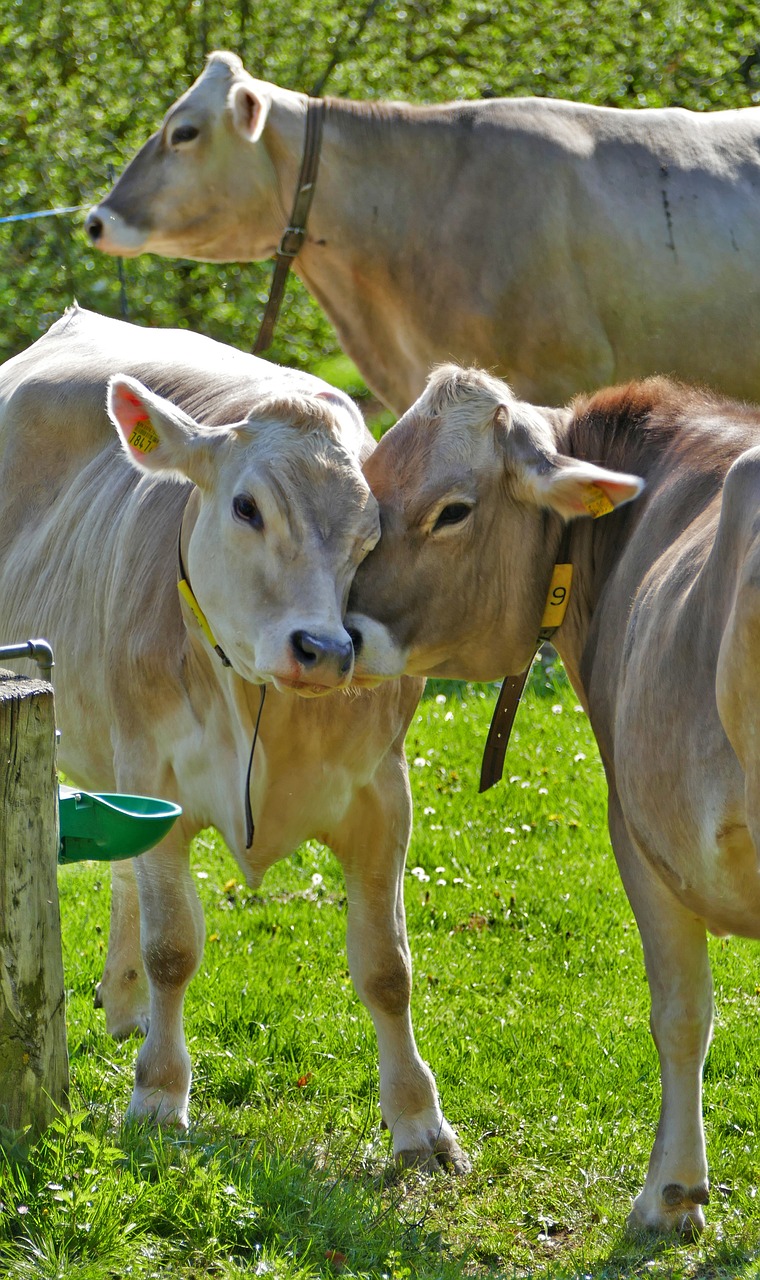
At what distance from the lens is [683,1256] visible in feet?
12.5

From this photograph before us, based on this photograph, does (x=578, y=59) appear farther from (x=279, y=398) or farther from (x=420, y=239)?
(x=279, y=398)

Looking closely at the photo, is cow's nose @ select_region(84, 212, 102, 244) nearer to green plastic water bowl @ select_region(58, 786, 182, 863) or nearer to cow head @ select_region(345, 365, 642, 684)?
cow head @ select_region(345, 365, 642, 684)

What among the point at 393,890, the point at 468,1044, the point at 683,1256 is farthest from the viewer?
the point at 468,1044

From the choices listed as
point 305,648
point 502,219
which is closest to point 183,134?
point 502,219

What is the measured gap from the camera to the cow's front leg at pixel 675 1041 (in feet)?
12.8

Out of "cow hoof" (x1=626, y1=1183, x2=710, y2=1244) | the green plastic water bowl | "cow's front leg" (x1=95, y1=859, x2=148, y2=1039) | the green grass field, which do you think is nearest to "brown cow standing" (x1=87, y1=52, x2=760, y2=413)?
the green grass field

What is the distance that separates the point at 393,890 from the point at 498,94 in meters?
10.7

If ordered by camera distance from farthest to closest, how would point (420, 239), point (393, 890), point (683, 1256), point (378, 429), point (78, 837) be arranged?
point (378, 429) → point (420, 239) → point (393, 890) → point (683, 1256) → point (78, 837)

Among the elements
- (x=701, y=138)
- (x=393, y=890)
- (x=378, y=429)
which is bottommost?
(x=378, y=429)

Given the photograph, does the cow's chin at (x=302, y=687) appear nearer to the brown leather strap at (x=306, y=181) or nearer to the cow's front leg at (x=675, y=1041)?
the cow's front leg at (x=675, y=1041)

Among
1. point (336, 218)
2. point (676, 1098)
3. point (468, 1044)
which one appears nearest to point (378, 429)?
point (336, 218)

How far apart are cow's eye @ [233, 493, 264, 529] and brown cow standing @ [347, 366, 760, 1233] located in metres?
0.30

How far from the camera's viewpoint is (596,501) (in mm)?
3848

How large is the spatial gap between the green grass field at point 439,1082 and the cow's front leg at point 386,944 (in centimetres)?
17
